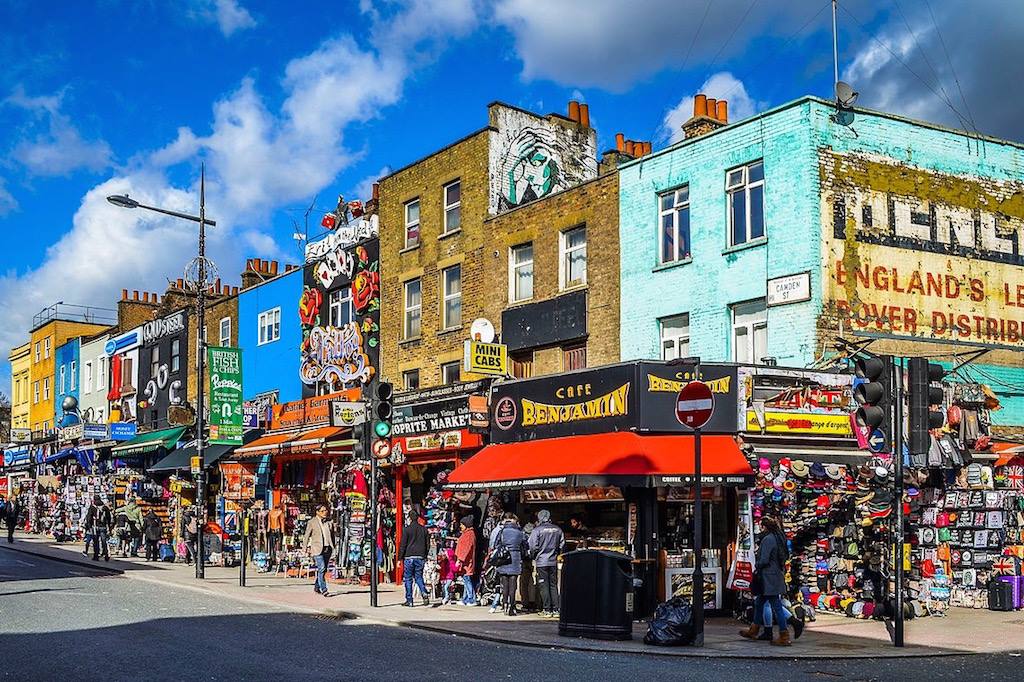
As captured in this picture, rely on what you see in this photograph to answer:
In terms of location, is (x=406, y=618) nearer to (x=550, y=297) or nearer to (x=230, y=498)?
(x=550, y=297)

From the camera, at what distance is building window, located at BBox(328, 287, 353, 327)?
3316 centimetres

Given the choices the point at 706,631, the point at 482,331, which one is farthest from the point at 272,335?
the point at 706,631

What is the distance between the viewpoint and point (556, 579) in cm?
1905

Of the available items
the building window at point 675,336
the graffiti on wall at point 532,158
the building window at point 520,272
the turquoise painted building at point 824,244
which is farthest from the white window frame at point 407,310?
the building window at point 675,336

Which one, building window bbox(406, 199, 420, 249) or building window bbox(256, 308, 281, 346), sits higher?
building window bbox(406, 199, 420, 249)

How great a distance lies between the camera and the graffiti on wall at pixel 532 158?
2867 centimetres

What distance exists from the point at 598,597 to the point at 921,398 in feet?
16.5

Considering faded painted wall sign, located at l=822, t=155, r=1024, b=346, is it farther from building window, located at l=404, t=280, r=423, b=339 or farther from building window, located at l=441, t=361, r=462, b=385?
building window, located at l=404, t=280, r=423, b=339

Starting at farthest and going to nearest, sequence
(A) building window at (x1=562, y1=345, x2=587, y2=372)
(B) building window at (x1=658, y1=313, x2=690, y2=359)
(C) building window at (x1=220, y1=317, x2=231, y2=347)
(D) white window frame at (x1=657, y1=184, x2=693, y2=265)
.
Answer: (C) building window at (x1=220, y1=317, x2=231, y2=347), (A) building window at (x1=562, y1=345, x2=587, y2=372), (D) white window frame at (x1=657, y1=184, x2=693, y2=265), (B) building window at (x1=658, y1=313, x2=690, y2=359)

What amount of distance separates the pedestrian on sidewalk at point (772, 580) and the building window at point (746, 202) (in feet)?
25.9

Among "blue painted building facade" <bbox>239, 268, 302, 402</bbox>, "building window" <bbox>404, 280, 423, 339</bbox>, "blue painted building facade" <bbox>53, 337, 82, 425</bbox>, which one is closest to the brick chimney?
"building window" <bbox>404, 280, 423, 339</bbox>

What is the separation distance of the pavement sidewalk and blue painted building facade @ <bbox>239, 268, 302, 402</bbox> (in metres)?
12.0

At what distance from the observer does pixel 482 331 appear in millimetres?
26281

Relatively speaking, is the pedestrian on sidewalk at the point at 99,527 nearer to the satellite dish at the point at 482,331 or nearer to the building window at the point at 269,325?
the building window at the point at 269,325
